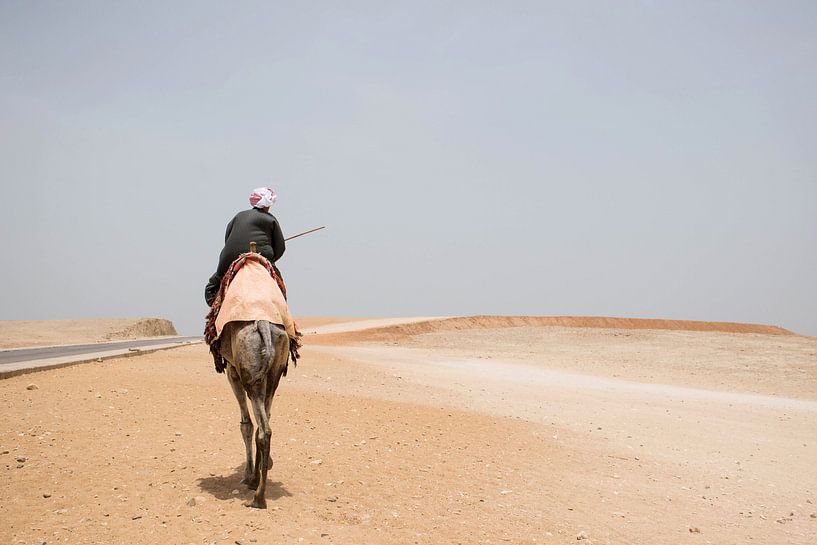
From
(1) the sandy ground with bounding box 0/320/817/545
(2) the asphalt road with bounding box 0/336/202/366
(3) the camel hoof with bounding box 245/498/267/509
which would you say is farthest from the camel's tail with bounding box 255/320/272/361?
(2) the asphalt road with bounding box 0/336/202/366

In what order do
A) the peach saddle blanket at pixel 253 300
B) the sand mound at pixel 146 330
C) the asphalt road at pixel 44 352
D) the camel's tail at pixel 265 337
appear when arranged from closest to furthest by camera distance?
the camel's tail at pixel 265 337 → the peach saddle blanket at pixel 253 300 → the asphalt road at pixel 44 352 → the sand mound at pixel 146 330

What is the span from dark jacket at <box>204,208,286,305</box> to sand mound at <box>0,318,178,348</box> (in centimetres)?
3768

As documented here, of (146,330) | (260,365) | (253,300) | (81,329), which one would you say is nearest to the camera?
(260,365)

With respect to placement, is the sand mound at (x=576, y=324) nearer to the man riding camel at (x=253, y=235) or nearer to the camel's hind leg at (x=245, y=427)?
the man riding camel at (x=253, y=235)

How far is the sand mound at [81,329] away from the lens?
43312 millimetres

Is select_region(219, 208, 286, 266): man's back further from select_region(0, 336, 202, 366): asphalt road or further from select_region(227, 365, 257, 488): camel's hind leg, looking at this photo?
select_region(0, 336, 202, 366): asphalt road

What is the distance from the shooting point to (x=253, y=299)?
7082mm

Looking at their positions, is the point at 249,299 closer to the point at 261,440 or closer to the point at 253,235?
the point at 253,235

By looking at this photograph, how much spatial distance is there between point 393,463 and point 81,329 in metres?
46.0

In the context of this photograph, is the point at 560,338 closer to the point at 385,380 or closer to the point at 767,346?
the point at 767,346

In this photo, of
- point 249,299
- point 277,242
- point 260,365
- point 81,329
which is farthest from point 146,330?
point 260,365

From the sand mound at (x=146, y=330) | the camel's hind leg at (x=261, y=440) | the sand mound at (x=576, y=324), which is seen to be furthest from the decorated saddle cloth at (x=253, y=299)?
the sand mound at (x=146, y=330)

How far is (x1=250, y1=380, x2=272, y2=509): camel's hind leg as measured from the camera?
6.77 m

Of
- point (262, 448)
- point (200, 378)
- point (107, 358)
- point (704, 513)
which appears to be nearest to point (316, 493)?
point (262, 448)
